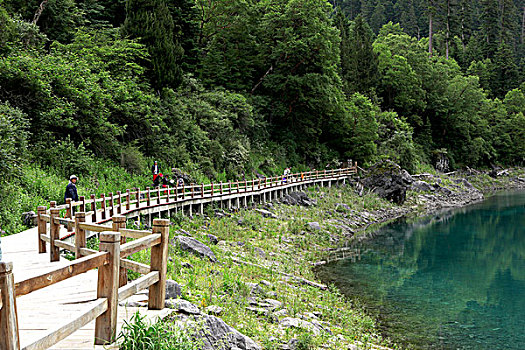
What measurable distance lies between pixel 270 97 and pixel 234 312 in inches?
1486

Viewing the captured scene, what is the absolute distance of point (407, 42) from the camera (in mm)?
72312

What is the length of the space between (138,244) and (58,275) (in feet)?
5.04

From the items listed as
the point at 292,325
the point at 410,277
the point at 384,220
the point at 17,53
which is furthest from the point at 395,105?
the point at 292,325

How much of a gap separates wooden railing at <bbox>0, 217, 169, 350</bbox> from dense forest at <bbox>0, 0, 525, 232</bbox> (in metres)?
12.1

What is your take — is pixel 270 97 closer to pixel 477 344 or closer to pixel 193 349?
pixel 477 344

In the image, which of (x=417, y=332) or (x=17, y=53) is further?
(x=17, y=53)

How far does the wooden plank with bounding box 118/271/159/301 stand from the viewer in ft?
18.6

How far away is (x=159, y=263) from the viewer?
659 centimetres

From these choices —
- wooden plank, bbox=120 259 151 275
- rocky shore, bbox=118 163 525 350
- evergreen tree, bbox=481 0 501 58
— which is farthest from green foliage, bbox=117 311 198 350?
evergreen tree, bbox=481 0 501 58

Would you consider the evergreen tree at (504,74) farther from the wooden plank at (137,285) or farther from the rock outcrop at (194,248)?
the wooden plank at (137,285)

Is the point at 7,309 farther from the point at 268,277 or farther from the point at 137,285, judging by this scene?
the point at 268,277

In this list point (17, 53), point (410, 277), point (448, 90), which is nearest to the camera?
point (410, 277)

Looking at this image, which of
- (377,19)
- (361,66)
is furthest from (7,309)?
(377,19)

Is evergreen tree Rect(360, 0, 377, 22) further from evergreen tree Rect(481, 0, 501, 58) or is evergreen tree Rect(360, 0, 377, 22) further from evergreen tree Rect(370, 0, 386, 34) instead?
evergreen tree Rect(481, 0, 501, 58)
